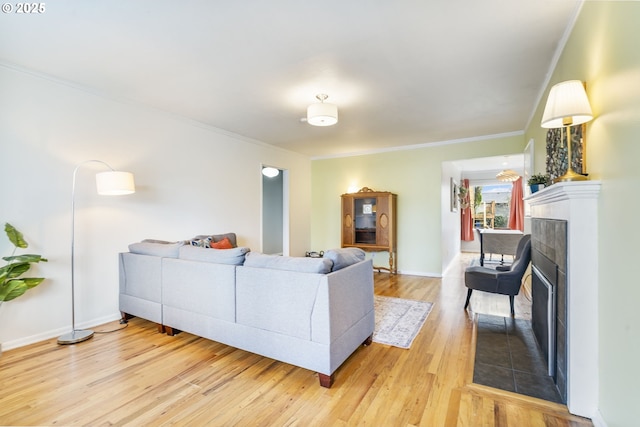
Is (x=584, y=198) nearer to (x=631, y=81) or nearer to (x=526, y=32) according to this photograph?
(x=631, y=81)

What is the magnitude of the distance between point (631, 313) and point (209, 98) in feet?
12.5

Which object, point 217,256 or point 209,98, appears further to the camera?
point 209,98

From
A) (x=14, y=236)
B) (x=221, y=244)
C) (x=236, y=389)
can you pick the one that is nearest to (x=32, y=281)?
(x=14, y=236)

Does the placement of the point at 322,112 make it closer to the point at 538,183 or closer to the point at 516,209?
the point at 538,183

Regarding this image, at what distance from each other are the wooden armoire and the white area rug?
1683 mm

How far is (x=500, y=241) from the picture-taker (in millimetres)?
5996

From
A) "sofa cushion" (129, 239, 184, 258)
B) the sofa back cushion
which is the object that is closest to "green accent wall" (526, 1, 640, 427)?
the sofa back cushion

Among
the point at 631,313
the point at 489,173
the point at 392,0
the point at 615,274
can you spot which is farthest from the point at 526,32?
the point at 489,173

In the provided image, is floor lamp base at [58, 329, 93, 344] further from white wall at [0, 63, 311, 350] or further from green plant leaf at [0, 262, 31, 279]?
green plant leaf at [0, 262, 31, 279]

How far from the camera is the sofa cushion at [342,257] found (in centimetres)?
222

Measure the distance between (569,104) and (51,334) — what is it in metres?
4.50

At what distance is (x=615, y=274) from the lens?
1.45 m

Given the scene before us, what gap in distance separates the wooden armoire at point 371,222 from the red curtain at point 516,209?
167 inches

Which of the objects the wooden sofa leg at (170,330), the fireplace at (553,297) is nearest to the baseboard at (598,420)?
the fireplace at (553,297)
